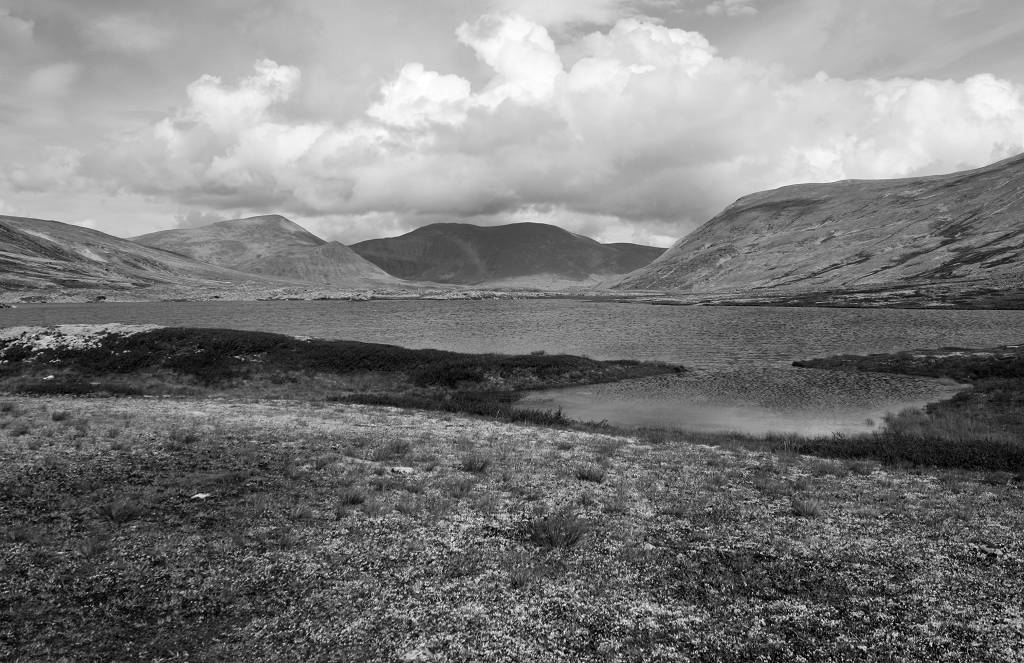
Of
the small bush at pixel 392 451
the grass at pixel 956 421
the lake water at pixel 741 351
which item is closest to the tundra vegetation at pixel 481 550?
the small bush at pixel 392 451

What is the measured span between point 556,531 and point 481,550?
200 cm

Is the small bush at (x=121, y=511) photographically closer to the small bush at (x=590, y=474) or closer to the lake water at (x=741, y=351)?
the small bush at (x=590, y=474)

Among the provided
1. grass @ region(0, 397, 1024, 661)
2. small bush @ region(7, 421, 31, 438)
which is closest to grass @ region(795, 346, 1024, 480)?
grass @ region(0, 397, 1024, 661)

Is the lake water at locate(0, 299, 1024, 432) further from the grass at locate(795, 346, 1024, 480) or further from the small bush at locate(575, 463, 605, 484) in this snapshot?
the small bush at locate(575, 463, 605, 484)

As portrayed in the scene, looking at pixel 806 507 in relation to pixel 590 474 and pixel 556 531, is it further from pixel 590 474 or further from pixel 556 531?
pixel 556 531

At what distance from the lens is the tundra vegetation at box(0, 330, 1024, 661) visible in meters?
9.57

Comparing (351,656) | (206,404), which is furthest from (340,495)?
(206,404)

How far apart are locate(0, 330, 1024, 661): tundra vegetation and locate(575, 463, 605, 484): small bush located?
0.14 metres

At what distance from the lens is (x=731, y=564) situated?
1252 centimetres

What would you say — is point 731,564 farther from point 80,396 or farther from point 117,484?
point 80,396

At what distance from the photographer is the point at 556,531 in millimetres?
13844

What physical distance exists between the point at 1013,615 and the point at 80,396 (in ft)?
143

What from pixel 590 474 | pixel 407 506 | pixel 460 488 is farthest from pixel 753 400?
pixel 407 506

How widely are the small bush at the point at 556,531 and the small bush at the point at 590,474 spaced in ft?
13.7
